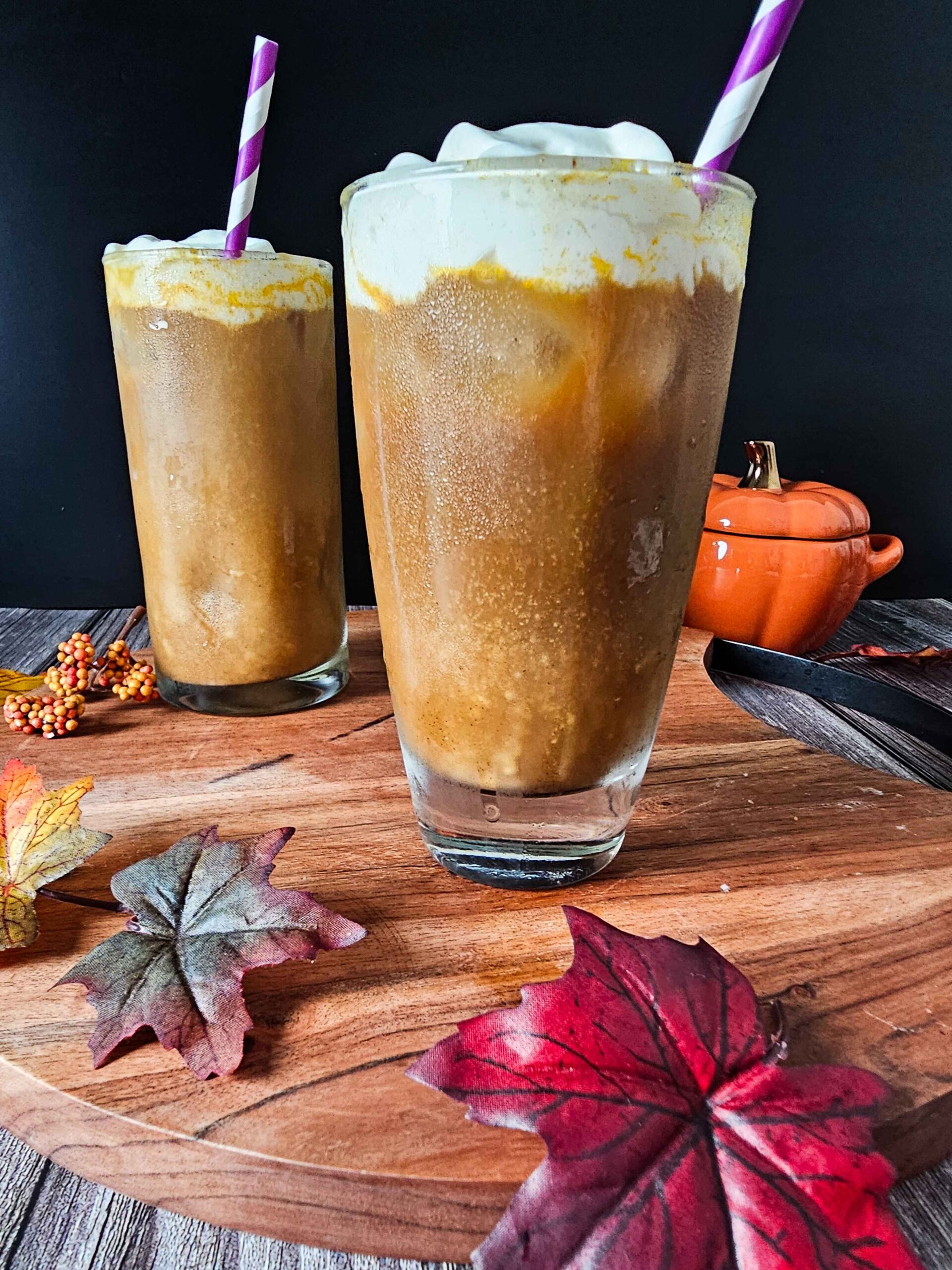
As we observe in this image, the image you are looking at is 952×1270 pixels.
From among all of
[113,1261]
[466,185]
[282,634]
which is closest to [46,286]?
[282,634]

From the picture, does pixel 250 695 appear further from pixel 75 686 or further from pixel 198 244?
pixel 198 244

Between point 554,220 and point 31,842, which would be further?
point 31,842

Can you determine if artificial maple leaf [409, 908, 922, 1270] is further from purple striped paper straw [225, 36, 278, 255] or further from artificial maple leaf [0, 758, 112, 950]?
purple striped paper straw [225, 36, 278, 255]

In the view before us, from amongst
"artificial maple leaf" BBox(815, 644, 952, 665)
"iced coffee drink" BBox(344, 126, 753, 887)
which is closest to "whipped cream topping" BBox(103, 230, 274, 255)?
"iced coffee drink" BBox(344, 126, 753, 887)

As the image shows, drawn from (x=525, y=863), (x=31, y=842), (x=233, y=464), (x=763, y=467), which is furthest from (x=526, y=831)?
(x=763, y=467)

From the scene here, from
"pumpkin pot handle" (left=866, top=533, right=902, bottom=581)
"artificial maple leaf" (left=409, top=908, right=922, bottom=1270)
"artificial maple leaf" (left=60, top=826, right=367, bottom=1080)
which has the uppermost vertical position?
"artificial maple leaf" (left=409, top=908, right=922, bottom=1270)

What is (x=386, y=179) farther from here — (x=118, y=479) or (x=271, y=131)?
(x=118, y=479)

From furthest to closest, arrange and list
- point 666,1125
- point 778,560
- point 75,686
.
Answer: point 778,560 → point 75,686 → point 666,1125
